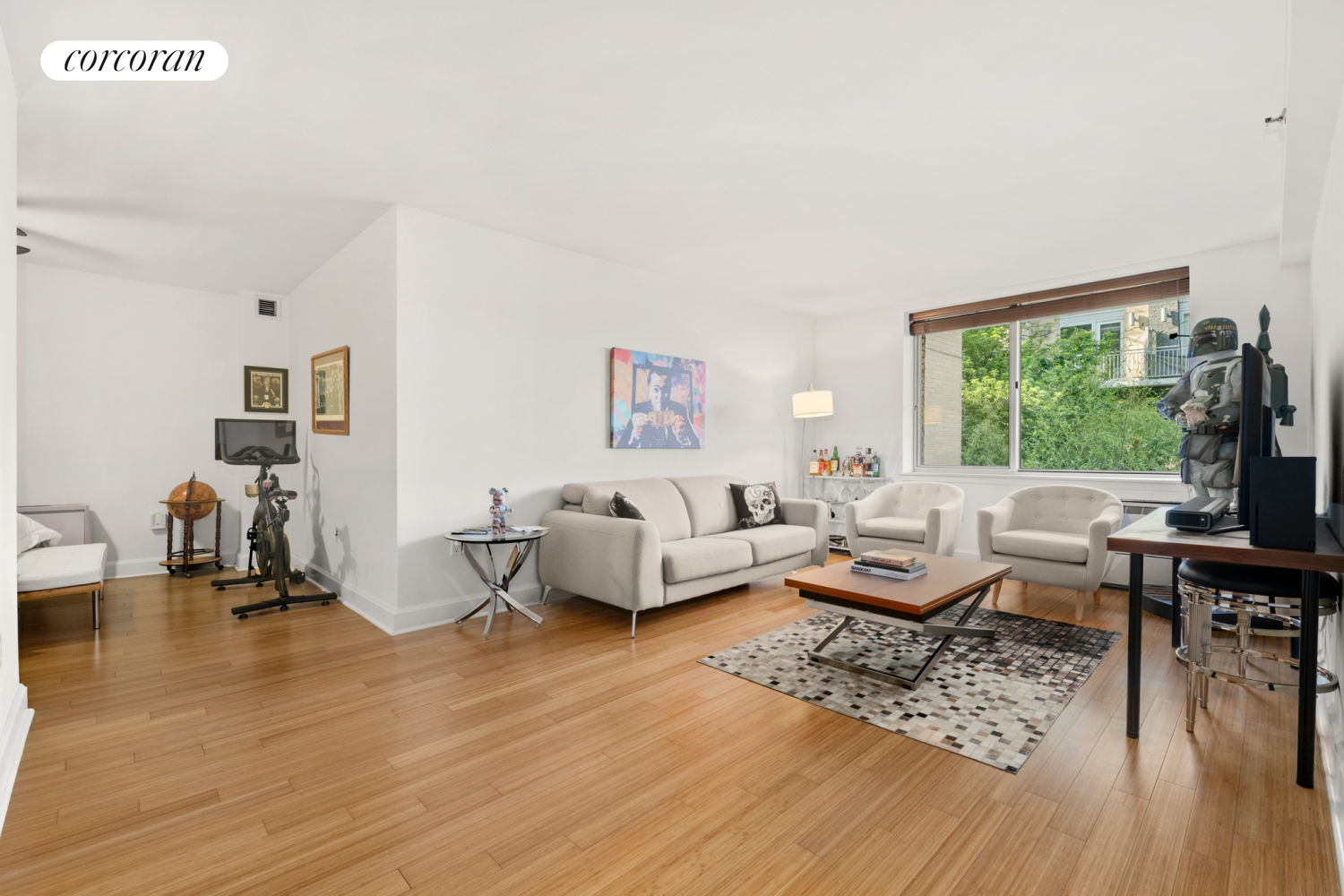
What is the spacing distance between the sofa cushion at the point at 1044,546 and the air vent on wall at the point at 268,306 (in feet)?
21.0

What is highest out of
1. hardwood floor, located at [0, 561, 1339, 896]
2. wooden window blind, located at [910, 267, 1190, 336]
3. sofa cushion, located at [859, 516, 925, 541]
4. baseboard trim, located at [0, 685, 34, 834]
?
wooden window blind, located at [910, 267, 1190, 336]

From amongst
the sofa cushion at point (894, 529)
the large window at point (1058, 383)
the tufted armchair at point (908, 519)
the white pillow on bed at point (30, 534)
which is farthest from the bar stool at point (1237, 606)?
the white pillow on bed at point (30, 534)

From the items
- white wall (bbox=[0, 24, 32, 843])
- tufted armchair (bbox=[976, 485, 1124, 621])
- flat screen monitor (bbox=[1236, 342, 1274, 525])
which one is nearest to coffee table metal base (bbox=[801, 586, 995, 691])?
tufted armchair (bbox=[976, 485, 1124, 621])

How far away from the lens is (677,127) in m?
2.79

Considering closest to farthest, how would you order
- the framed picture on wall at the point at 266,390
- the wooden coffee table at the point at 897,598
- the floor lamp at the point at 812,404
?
the wooden coffee table at the point at 897,598 < the framed picture on wall at the point at 266,390 < the floor lamp at the point at 812,404

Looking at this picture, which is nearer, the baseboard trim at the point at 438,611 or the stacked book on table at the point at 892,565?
the stacked book on table at the point at 892,565

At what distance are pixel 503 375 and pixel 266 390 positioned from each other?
2.92m

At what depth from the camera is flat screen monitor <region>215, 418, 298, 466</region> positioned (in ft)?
14.9

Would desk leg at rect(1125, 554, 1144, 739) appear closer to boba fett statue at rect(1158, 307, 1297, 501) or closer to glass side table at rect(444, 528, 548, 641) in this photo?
boba fett statue at rect(1158, 307, 1297, 501)

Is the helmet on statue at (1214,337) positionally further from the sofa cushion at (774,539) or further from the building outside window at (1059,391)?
the sofa cushion at (774,539)

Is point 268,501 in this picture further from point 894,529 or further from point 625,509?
point 894,529

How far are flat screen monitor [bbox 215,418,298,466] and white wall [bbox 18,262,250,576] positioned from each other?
4.31 ft

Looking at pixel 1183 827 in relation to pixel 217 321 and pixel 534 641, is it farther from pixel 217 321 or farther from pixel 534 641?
pixel 217 321

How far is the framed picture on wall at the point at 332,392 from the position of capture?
435cm
